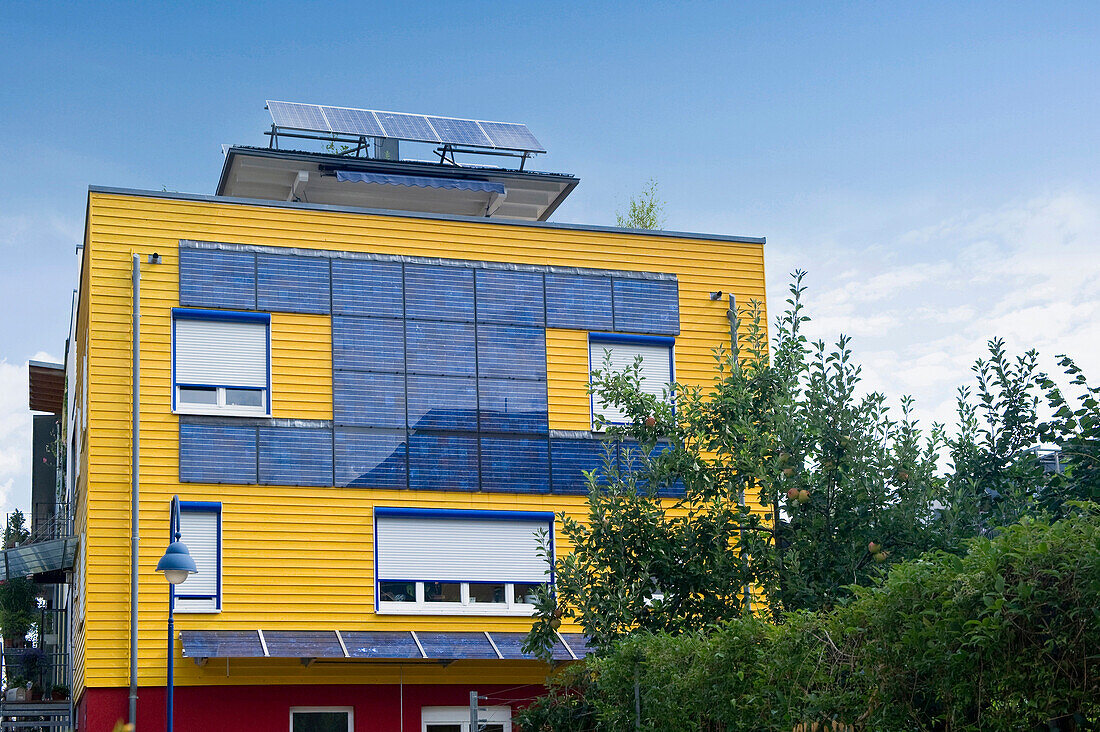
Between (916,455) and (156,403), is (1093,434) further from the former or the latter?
(156,403)

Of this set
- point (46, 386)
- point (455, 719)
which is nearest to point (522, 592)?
point (455, 719)

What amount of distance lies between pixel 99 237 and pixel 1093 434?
46.6 ft

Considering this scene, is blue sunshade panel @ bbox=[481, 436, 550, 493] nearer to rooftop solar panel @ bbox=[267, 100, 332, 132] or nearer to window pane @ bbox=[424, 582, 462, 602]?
window pane @ bbox=[424, 582, 462, 602]

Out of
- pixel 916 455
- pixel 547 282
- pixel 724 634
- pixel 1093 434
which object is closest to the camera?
pixel 724 634

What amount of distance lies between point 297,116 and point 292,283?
563 centimetres

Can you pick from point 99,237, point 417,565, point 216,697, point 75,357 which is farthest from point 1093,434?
point 75,357

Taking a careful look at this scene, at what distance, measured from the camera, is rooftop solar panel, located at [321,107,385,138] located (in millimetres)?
24672

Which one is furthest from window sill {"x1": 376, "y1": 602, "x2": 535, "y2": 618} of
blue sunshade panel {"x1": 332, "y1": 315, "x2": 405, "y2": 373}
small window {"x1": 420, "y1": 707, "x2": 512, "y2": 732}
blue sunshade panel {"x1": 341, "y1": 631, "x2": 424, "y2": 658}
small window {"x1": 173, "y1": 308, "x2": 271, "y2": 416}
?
blue sunshade panel {"x1": 332, "y1": 315, "x2": 405, "y2": 373}

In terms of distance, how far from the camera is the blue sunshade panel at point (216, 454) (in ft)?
62.3

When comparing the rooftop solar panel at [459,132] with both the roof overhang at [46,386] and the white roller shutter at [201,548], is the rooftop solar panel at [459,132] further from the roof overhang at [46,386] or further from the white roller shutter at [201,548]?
the roof overhang at [46,386]

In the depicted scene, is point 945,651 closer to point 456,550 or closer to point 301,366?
point 456,550

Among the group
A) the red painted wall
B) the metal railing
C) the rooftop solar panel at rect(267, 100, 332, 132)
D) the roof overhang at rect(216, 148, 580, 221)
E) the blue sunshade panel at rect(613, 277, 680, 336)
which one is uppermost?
the rooftop solar panel at rect(267, 100, 332, 132)

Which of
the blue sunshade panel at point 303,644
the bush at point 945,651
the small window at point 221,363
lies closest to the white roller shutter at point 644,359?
the small window at point 221,363

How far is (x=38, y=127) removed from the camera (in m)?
31.6
